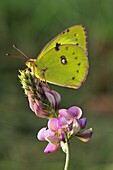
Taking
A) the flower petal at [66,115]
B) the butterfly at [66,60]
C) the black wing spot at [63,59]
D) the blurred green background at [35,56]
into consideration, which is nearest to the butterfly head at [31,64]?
the butterfly at [66,60]

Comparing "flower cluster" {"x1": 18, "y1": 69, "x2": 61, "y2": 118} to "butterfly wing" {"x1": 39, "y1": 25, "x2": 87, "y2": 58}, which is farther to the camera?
"butterfly wing" {"x1": 39, "y1": 25, "x2": 87, "y2": 58}

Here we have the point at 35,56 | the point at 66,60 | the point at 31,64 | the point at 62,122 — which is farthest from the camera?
the point at 35,56

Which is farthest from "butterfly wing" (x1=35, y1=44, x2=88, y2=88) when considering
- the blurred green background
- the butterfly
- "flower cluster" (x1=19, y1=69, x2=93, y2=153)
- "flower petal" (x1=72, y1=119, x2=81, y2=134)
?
the blurred green background

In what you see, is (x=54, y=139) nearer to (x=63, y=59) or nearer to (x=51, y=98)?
(x=51, y=98)

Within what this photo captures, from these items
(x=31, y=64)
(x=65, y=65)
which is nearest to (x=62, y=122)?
(x=31, y=64)

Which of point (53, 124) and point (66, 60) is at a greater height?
point (66, 60)

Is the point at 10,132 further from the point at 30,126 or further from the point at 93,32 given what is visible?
the point at 93,32

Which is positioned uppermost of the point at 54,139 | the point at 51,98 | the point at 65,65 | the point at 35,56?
the point at 35,56

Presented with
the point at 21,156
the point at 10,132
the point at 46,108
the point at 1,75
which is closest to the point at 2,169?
the point at 21,156

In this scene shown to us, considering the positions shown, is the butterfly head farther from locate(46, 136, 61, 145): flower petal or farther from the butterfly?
locate(46, 136, 61, 145): flower petal
